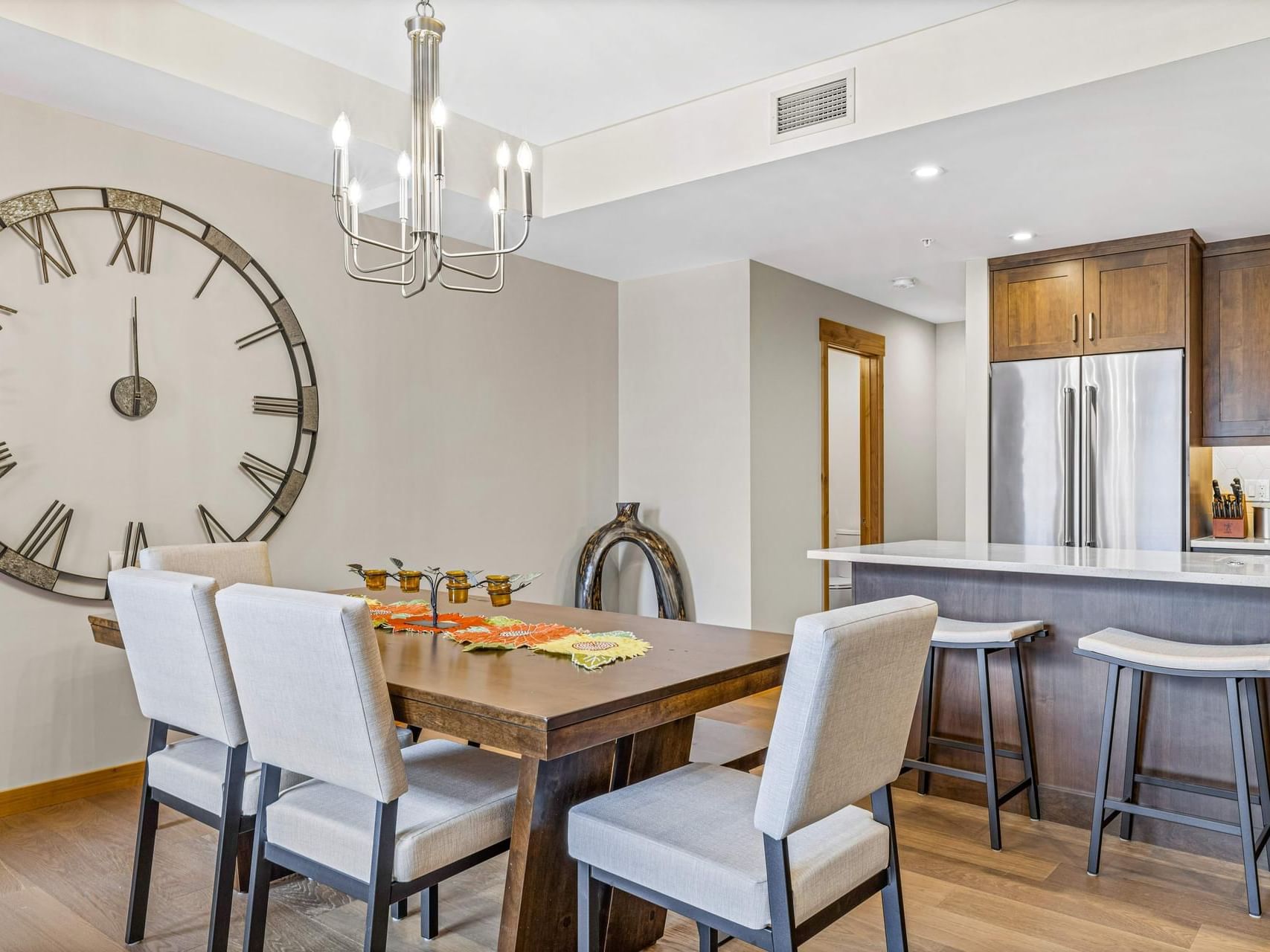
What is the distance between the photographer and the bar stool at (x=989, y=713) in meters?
2.75

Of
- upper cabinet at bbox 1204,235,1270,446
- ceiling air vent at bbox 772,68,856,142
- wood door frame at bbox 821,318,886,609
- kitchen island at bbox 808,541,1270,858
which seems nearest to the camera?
kitchen island at bbox 808,541,1270,858

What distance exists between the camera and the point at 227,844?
6.34ft

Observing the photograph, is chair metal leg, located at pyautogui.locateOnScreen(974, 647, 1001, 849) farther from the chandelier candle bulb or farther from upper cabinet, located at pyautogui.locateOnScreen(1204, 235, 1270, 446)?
upper cabinet, located at pyautogui.locateOnScreen(1204, 235, 1270, 446)

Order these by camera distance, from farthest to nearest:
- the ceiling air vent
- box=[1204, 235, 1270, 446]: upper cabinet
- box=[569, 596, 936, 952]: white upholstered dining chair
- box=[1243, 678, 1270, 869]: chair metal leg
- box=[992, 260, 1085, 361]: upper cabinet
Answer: box=[992, 260, 1085, 361]: upper cabinet < box=[1204, 235, 1270, 446]: upper cabinet < the ceiling air vent < box=[1243, 678, 1270, 869]: chair metal leg < box=[569, 596, 936, 952]: white upholstered dining chair

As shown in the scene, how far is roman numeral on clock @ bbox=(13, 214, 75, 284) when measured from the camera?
305 cm

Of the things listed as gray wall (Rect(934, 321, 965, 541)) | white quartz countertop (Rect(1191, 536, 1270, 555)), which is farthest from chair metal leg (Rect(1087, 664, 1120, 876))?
gray wall (Rect(934, 321, 965, 541))

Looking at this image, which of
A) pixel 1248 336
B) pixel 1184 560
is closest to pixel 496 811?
pixel 1184 560

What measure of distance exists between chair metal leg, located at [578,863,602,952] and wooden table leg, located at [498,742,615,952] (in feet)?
0.33

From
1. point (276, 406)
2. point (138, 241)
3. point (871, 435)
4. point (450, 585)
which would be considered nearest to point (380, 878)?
point (450, 585)

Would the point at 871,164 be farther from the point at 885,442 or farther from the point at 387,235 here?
the point at 885,442

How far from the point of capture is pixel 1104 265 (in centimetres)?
455

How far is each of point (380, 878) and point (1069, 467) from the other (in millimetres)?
4135

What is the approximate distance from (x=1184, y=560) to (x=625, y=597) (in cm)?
319

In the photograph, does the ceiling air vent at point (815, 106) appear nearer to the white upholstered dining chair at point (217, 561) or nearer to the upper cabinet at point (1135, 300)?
the upper cabinet at point (1135, 300)
